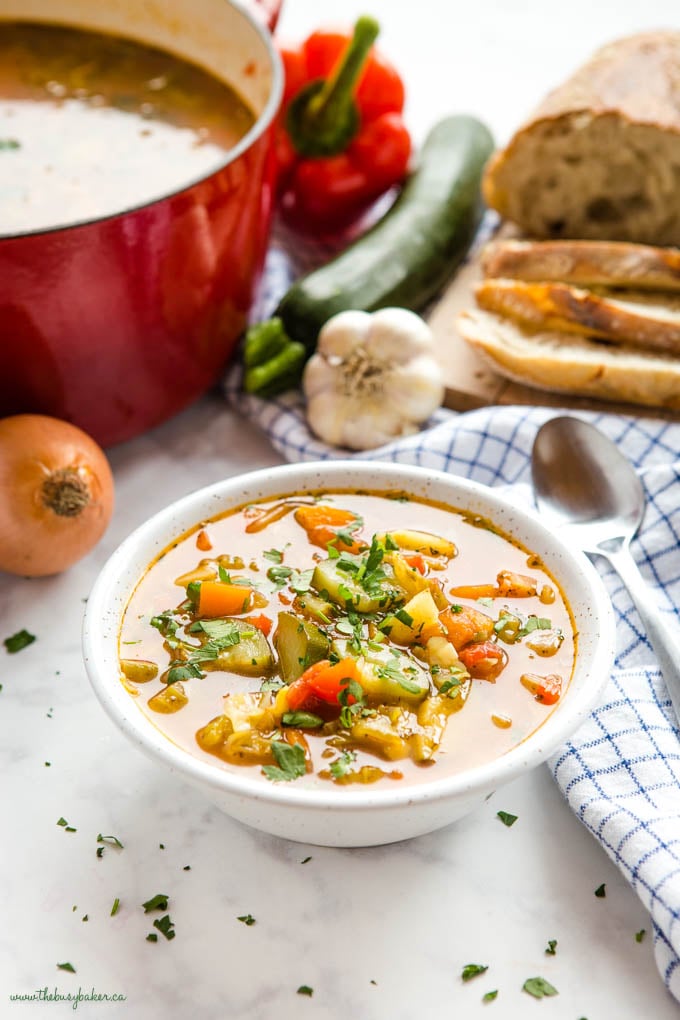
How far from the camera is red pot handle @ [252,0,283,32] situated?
322cm

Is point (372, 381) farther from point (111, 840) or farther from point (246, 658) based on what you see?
point (111, 840)

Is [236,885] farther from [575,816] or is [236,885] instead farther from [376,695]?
[575,816]

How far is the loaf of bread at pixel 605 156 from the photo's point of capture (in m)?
3.46

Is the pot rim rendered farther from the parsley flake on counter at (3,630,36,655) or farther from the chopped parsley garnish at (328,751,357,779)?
the chopped parsley garnish at (328,751,357,779)

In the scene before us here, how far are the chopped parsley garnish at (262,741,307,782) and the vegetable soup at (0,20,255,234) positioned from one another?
1475mm

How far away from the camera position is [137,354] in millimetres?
2799

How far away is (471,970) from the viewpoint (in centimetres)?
183

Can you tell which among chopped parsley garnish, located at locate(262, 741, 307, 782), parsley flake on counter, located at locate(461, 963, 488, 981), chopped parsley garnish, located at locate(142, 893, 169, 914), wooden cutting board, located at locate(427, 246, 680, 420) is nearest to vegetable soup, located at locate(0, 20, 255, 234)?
wooden cutting board, located at locate(427, 246, 680, 420)

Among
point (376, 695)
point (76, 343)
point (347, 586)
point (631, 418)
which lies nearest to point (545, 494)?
point (631, 418)

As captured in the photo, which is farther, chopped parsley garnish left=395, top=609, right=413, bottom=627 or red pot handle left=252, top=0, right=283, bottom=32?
red pot handle left=252, top=0, right=283, bottom=32

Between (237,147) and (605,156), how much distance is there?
1.41 metres

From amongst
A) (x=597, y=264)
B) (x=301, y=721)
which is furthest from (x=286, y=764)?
(x=597, y=264)

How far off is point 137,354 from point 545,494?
1.08 metres

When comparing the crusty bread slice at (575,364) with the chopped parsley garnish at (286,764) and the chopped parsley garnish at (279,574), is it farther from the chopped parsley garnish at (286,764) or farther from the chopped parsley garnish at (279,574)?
the chopped parsley garnish at (286,764)
